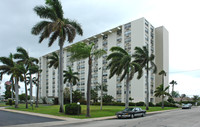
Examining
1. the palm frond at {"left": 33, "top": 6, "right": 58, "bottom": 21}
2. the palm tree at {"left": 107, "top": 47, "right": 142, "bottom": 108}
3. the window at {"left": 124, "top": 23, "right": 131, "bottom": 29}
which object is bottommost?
the palm tree at {"left": 107, "top": 47, "right": 142, "bottom": 108}

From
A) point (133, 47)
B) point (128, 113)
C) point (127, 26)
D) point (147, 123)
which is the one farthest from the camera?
point (127, 26)

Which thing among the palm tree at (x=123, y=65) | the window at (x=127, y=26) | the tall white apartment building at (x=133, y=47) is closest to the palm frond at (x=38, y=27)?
the palm tree at (x=123, y=65)

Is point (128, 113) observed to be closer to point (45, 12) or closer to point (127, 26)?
point (45, 12)

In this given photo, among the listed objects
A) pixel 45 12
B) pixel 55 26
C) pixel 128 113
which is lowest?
pixel 128 113

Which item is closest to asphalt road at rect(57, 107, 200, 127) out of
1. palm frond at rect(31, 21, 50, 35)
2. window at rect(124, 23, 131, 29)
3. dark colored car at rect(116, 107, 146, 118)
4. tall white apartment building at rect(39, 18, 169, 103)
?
dark colored car at rect(116, 107, 146, 118)

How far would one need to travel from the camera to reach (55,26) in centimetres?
2595

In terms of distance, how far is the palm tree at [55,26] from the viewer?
1053 inches

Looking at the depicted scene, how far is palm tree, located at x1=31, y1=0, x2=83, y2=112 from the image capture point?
87.7 ft

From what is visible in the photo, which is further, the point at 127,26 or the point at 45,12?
the point at 127,26

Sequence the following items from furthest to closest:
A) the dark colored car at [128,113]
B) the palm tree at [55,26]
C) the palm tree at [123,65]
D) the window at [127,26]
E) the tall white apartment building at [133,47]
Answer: the window at [127,26] → the tall white apartment building at [133,47] → the palm tree at [123,65] → the palm tree at [55,26] → the dark colored car at [128,113]

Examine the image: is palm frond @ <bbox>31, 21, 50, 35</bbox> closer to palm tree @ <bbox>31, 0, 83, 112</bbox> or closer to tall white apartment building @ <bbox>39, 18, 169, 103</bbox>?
palm tree @ <bbox>31, 0, 83, 112</bbox>

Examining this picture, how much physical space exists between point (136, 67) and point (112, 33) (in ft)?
138

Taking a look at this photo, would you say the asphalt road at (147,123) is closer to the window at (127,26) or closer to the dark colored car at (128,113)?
the dark colored car at (128,113)

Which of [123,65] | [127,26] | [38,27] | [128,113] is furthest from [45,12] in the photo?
[127,26]
